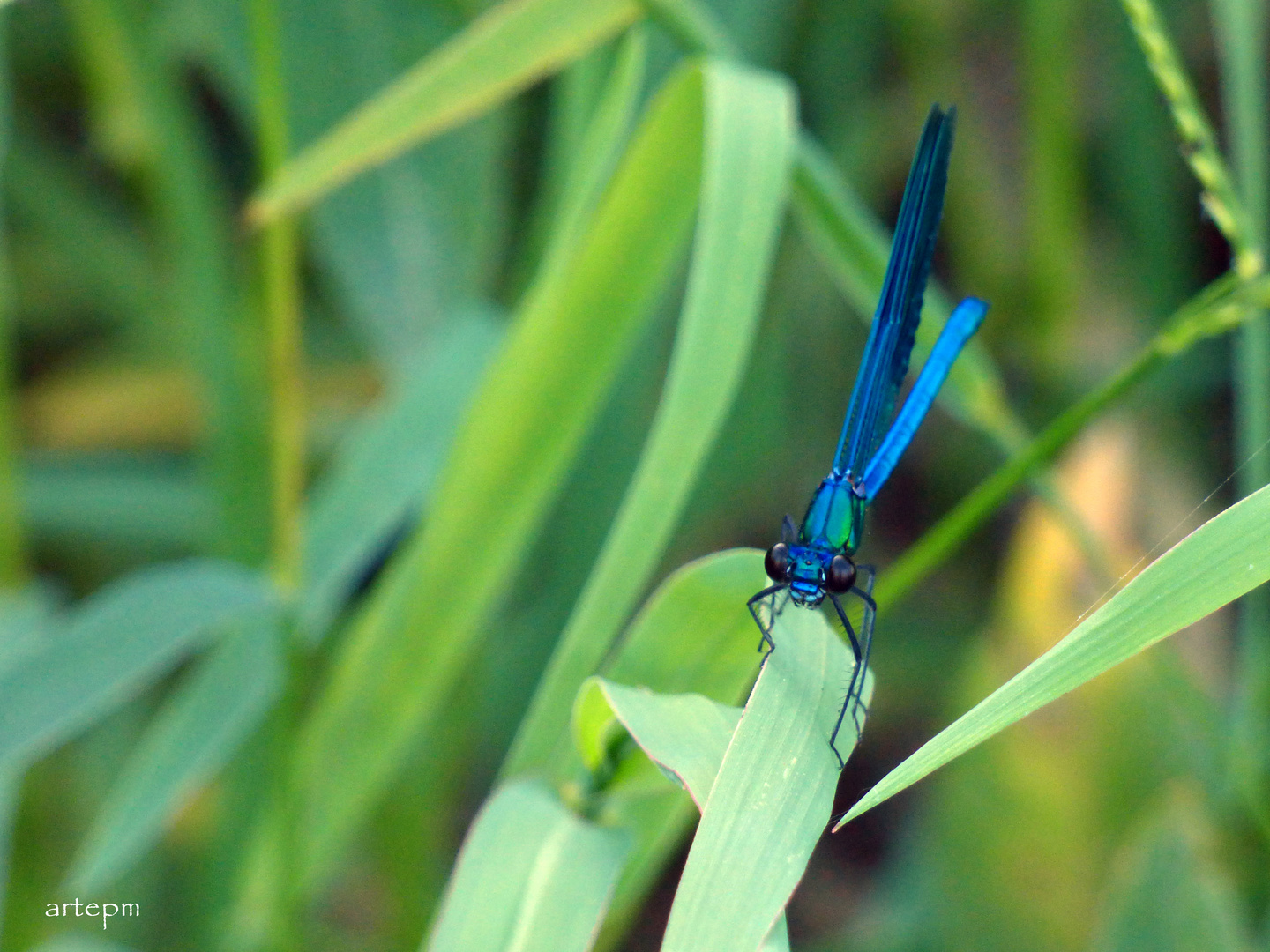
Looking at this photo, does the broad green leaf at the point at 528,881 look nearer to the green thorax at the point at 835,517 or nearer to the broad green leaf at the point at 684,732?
the broad green leaf at the point at 684,732

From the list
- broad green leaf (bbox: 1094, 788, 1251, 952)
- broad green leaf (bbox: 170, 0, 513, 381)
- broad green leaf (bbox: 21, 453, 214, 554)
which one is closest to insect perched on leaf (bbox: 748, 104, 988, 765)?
broad green leaf (bbox: 1094, 788, 1251, 952)

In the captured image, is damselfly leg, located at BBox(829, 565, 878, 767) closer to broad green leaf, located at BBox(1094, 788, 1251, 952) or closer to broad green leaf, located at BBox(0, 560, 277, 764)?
broad green leaf, located at BBox(1094, 788, 1251, 952)

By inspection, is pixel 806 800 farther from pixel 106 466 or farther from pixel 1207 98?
pixel 1207 98

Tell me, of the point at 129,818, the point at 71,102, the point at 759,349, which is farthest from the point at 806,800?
the point at 71,102

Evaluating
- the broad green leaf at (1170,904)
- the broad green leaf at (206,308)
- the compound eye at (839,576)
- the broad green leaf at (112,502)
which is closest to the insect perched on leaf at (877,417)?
the compound eye at (839,576)

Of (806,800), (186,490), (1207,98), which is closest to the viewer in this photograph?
(806,800)
